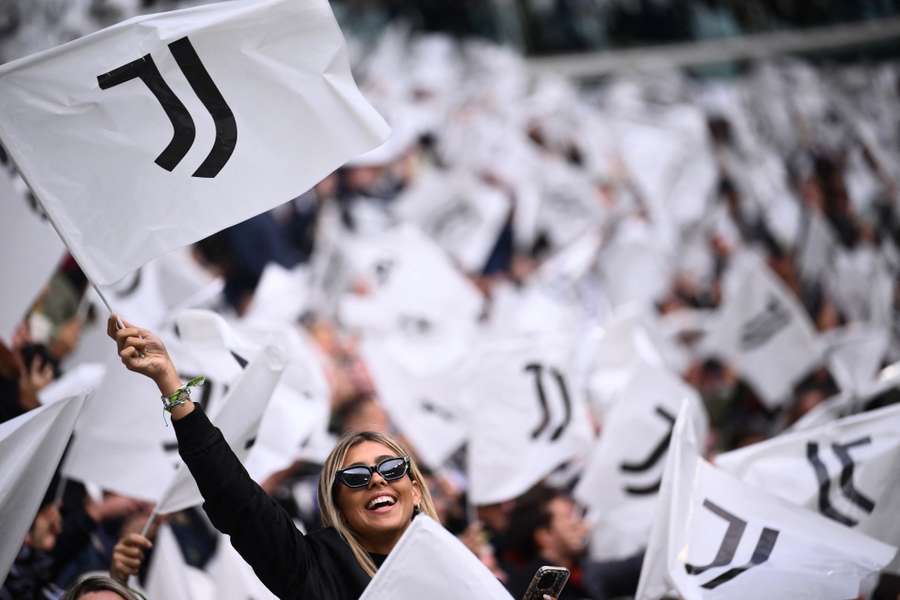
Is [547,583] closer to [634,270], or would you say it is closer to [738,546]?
[738,546]

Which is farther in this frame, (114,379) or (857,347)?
(857,347)

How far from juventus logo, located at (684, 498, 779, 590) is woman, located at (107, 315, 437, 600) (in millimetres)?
818

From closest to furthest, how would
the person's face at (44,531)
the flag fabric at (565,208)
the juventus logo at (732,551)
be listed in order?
the juventus logo at (732,551)
the person's face at (44,531)
the flag fabric at (565,208)

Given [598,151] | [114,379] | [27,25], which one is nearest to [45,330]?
[114,379]

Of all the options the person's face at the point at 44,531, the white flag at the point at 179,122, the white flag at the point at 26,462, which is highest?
the white flag at the point at 179,122

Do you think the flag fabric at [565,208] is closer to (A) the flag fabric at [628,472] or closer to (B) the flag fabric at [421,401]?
(B) the flag fabric at [421,401]

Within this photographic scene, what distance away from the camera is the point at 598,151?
9852 mm

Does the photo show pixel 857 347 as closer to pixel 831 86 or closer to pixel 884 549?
pixel 884 549

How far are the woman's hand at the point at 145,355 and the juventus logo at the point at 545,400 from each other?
214cm

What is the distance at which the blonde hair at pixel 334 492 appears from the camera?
230 cm

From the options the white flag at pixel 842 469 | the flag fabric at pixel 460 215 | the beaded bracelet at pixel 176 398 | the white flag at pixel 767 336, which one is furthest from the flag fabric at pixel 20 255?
the flag fabric at pixel 460 215

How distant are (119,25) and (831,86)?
14.4m

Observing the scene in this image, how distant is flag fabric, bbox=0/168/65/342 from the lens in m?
3.17

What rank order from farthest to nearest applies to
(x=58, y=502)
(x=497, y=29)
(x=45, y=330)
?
(x=497, y=29), (x=45, y=330), (x=58, y=502)
